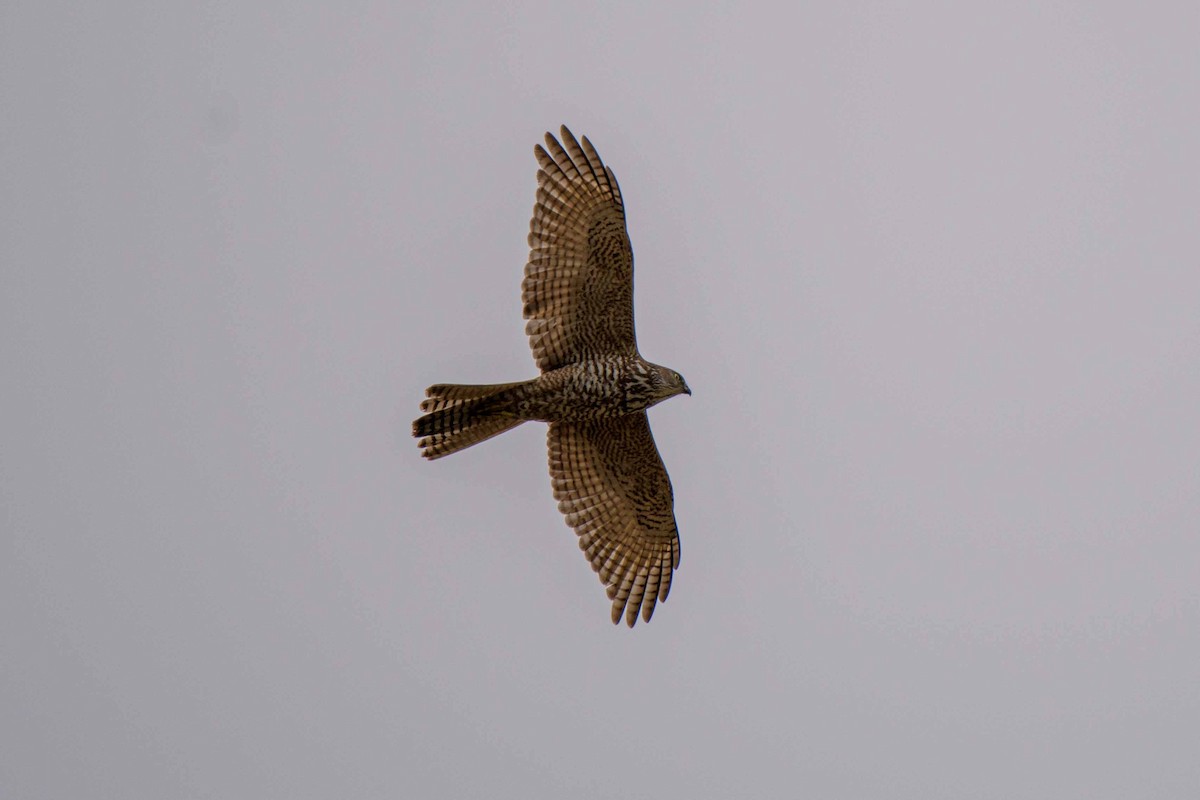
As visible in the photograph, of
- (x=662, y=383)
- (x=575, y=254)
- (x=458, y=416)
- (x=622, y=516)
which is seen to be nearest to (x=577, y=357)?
(x=662, y=383)

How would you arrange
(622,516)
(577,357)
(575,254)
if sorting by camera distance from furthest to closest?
(622,516)
(577,357)
(575,254)

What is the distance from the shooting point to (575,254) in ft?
43.3

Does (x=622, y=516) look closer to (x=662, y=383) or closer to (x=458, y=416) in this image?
(x=662, y=383)

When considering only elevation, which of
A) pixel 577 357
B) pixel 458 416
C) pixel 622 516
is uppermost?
pixel 577 357

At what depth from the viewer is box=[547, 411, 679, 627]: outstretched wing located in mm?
14562

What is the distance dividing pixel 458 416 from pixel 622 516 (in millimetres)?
2307

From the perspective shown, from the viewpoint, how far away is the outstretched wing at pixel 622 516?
14.6 m

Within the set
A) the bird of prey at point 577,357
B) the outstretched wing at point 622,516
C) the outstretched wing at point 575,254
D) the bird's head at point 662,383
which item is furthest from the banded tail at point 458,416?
the outstretched wing at point 622,516

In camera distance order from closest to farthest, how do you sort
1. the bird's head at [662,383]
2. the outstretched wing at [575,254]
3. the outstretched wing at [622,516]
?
the outstretched wing at [575,254], the bird's head at [662,383], the outstretched wing at [622,516]

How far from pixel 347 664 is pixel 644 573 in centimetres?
1733

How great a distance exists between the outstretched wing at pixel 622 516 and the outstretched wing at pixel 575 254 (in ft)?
4.66

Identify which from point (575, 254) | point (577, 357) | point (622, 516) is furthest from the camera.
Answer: point (622, 516)

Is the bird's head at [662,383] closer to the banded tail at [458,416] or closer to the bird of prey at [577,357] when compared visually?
the bird of prey at [577,357]

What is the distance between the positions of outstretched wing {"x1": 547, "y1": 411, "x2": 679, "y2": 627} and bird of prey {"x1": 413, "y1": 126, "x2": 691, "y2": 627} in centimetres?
2
